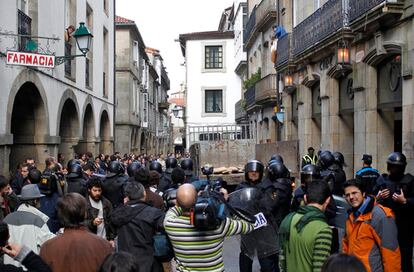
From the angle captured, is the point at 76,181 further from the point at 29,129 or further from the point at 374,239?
the point at 29,129

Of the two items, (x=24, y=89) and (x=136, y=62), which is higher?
(x=136, y=62)

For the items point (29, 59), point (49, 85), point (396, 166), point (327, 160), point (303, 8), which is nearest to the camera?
point (396, 166)

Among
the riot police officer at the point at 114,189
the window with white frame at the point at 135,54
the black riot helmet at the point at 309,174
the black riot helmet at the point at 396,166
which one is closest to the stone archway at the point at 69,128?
the riot police officer at the point at 114,189

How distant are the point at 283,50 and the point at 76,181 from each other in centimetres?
1233

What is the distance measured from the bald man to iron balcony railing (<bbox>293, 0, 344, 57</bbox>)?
982cm

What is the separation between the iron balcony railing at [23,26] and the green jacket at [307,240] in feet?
33.9

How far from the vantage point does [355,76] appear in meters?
13.3

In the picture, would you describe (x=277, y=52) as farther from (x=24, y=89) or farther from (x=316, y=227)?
(x=316, y=227)

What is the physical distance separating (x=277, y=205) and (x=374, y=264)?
2.39 meters

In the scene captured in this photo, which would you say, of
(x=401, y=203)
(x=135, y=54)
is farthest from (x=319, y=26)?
(x=135, y=54)

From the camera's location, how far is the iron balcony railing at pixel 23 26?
12.9 m

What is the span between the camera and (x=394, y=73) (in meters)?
11.7

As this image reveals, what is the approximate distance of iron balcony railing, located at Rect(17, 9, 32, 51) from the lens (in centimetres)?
1288

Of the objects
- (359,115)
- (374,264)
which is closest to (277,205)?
(374,264)
